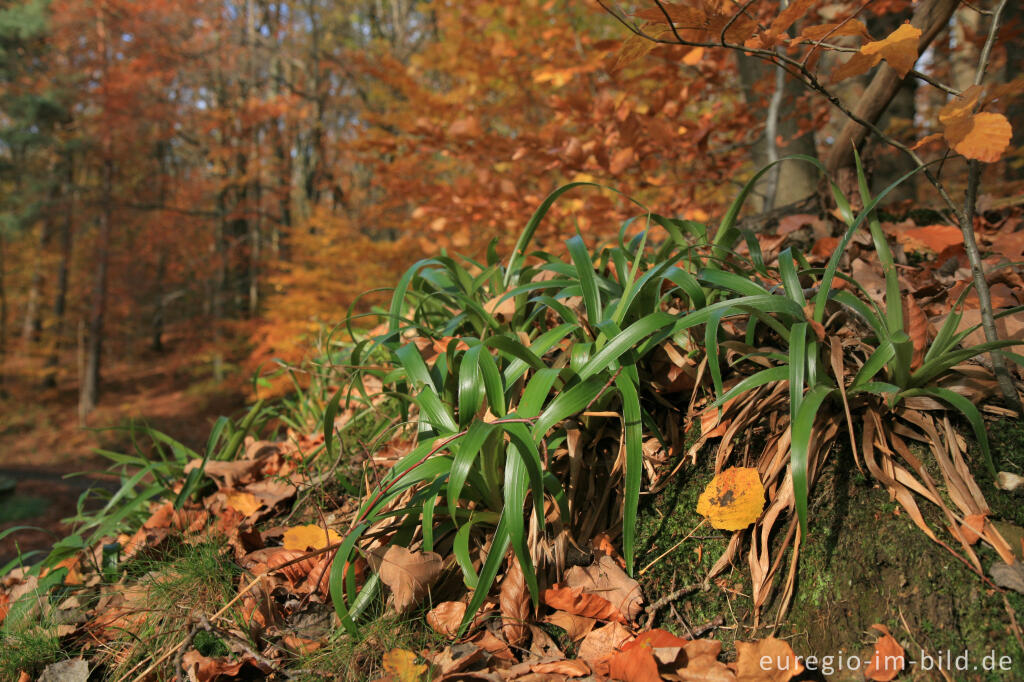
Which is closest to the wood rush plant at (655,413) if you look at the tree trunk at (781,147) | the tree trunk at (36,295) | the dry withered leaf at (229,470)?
the dry withered leaf at (229,470)

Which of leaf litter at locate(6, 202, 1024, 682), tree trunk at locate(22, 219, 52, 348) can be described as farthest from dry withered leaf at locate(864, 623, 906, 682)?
tree trunk at locate(22, 219, 52, 348)

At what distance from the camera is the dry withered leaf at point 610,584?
1.23m

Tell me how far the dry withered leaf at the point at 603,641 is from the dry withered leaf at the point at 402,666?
12.8 inches

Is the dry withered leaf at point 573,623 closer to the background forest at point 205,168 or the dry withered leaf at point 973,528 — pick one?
the dry withered leaf at point 973,528

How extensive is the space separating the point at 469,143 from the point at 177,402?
46.3 ft

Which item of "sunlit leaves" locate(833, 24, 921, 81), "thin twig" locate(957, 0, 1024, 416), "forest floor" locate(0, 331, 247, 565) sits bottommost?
"forest floor" locate(0, 331, 247, 565)

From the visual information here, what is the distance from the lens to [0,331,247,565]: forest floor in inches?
381

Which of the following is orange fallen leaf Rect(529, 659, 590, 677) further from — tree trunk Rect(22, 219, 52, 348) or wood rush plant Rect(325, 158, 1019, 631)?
tree trunk Rect(22, 219, 52, 348)

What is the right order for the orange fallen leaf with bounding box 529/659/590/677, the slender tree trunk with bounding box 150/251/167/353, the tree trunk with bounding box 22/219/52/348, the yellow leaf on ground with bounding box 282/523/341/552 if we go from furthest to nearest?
the slender tree trunk with bounding box 150/251/167/353, the tree trunk with bounding box 22/219/52/348, the yellow leaf on ground with bounding box 282/523/341/552, the orange fallen leaf with bounding box 529/659/590/677

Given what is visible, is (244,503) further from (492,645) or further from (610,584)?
(610,584)

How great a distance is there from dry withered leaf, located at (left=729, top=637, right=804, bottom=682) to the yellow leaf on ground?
99 cm

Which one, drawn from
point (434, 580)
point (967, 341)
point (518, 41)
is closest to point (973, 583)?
point (967, 341)

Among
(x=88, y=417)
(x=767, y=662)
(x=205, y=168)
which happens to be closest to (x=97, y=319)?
(x=88, y=417)

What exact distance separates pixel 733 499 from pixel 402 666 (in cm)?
77
